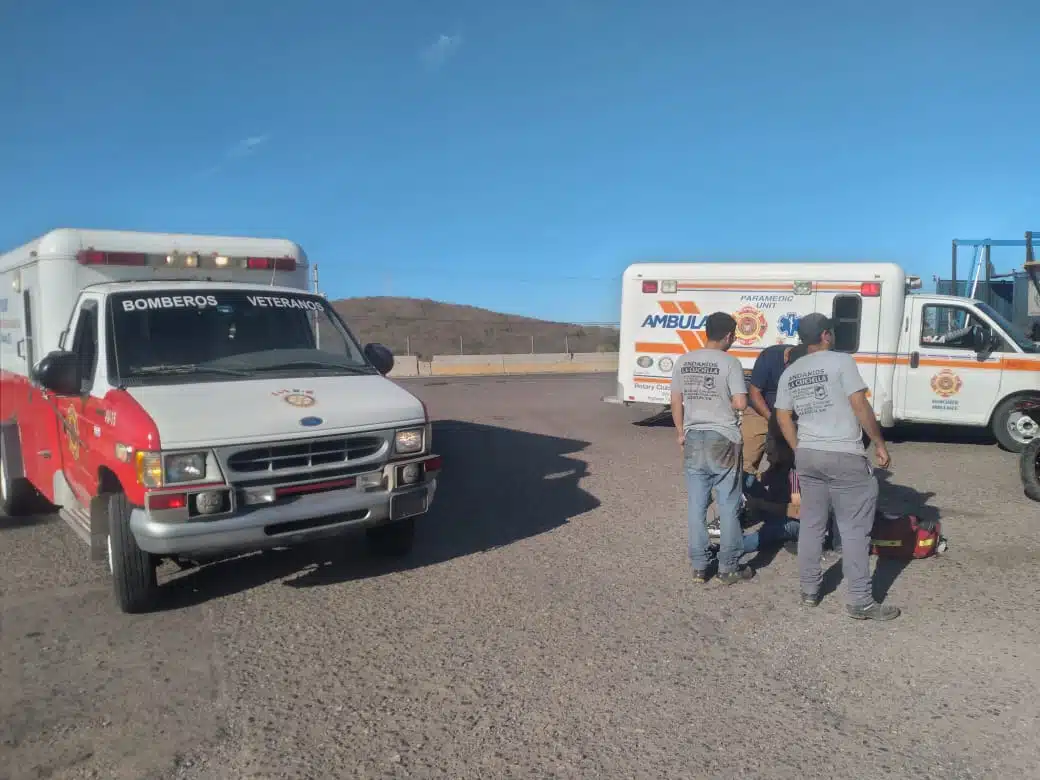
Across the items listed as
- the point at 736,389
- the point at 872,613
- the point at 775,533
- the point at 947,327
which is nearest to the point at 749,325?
the point at 947,327

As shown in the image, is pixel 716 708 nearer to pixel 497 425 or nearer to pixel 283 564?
pixel 283 564

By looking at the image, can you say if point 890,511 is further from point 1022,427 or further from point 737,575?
point 1022,427

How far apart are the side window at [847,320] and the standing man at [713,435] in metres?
7.37

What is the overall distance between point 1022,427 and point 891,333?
212 cm

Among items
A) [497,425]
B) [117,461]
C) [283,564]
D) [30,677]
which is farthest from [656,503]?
[497,425]

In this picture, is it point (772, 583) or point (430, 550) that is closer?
point (772, 583)

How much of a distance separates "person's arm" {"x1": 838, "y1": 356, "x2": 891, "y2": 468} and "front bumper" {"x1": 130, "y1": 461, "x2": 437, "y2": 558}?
2.82 m

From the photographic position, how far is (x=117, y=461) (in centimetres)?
508

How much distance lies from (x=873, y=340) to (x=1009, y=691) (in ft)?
29.0

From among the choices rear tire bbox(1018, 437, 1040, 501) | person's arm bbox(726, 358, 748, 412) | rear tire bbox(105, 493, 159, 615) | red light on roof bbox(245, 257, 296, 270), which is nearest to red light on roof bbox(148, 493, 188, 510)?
rear tire bbox(105, 493, 159, 615)

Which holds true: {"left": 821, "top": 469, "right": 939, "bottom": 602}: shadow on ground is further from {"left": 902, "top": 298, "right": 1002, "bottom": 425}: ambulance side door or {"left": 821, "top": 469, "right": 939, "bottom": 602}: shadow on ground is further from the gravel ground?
{"left": 902, "top": 298, "right": 1002, "bottom": 425}: ambulance side door

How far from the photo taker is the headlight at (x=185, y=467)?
4828 millimetres

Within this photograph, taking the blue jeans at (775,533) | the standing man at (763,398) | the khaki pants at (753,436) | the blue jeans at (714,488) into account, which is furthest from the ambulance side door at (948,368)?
the blue jeans at (714,488)

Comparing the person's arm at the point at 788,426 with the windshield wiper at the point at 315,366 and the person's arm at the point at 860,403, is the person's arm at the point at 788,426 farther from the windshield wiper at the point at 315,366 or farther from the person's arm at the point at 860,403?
the windshield wiper at the point at 315,366
